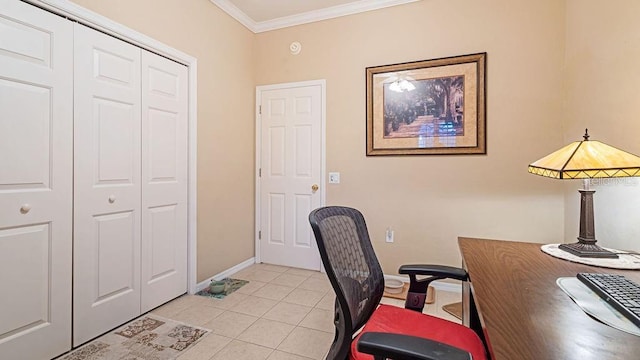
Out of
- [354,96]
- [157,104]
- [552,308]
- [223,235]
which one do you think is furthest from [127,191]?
[552,308]

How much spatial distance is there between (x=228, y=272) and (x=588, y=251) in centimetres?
292

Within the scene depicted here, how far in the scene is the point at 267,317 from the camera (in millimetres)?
2295

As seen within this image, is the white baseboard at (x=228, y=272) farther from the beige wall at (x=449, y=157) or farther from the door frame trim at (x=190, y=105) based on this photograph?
the beige wall at (x=449, y=157)

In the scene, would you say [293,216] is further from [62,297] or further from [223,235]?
[62,297]

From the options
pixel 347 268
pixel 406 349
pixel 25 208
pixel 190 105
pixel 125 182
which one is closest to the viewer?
pixel 406 349

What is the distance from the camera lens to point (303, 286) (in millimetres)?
2906

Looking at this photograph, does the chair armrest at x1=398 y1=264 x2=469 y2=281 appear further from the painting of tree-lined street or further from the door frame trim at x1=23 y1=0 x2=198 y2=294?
the door frame trim at x1=23 y1=0 x2=198 y2=294

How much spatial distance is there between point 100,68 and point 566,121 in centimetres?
352

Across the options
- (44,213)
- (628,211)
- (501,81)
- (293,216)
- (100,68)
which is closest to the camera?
(628,211)

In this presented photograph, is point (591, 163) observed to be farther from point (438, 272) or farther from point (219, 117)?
point (219, 117)

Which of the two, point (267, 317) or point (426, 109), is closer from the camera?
point (267, 317)

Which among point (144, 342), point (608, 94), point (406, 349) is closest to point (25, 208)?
point (144, 342)

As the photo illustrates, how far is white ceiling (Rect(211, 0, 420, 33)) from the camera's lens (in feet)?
9.91

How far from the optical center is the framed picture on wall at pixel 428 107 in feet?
8.88
